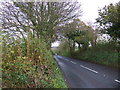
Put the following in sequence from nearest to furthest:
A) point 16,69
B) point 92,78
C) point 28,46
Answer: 1. point 16,69
2. point 28,46
3. point 92,78

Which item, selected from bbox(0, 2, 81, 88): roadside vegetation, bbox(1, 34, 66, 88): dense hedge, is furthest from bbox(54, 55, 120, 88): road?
bbox(1, 34, 66, 88): dense hedge

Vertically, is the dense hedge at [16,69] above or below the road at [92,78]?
above

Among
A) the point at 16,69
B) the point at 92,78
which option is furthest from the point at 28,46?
the point at 92,78

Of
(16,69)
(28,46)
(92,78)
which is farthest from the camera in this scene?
(92,78)

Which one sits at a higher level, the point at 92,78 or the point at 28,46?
the point at 28,46

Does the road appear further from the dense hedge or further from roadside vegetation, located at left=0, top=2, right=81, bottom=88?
the dense hedge

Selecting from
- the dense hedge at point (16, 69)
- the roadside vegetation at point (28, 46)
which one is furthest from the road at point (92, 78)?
the dense hedge at point (16, 69)

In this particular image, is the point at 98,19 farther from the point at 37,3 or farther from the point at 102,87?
the point at 102,87

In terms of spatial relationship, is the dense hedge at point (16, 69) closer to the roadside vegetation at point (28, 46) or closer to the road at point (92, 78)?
the roadside vegetation at point (28, 46)

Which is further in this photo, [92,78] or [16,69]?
[92,78]

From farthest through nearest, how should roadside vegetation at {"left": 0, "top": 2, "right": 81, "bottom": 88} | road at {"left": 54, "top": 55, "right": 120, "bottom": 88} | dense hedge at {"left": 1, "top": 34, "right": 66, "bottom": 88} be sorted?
road at {"left": 54, "top": 55, "right": 120, "bottom": 88}, roadside vegetation at {"left": 0, "top": 2, "right": 81, "bottom": 88}, dense hedge at {"left": 1, "top": 34, "right": 66, "bottom": 88}

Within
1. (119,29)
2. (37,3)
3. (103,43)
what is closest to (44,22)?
(37,3)

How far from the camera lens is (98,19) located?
1161 centimetres

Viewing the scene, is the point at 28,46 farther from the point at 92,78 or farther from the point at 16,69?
the point at 92,78
